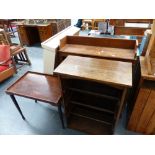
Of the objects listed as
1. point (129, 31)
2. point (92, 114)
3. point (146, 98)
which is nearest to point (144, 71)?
point (146, 98)

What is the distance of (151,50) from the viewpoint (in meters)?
1.34

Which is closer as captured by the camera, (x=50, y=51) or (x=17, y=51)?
(x=50, y=51)

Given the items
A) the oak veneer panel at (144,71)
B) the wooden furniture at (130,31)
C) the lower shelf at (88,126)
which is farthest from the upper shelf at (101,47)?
the wooden furniture at (130,31)

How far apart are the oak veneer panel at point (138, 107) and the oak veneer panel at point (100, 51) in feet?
1.15

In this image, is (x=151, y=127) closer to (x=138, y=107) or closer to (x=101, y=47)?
(x=138, y=107)

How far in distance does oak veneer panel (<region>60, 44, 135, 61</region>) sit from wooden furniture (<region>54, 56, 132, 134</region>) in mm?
118

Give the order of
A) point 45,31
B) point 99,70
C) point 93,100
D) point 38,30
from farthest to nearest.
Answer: point 38,30, point 45,31, point 93,100, point 99,70

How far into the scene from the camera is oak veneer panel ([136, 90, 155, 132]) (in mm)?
1326

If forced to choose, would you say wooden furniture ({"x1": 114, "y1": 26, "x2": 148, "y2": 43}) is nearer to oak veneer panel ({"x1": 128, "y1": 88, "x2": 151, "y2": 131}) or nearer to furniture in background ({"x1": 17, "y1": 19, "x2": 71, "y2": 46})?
oak veneer panel ({"x1": 128, "y1": 88, "x2": 151, "y2": 131})

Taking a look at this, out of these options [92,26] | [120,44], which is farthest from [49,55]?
[92,26]

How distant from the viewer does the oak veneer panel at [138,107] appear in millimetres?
1309

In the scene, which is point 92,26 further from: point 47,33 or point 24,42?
point 24,42

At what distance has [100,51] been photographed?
1479 millimetres

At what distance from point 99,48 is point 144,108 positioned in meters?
0.82
